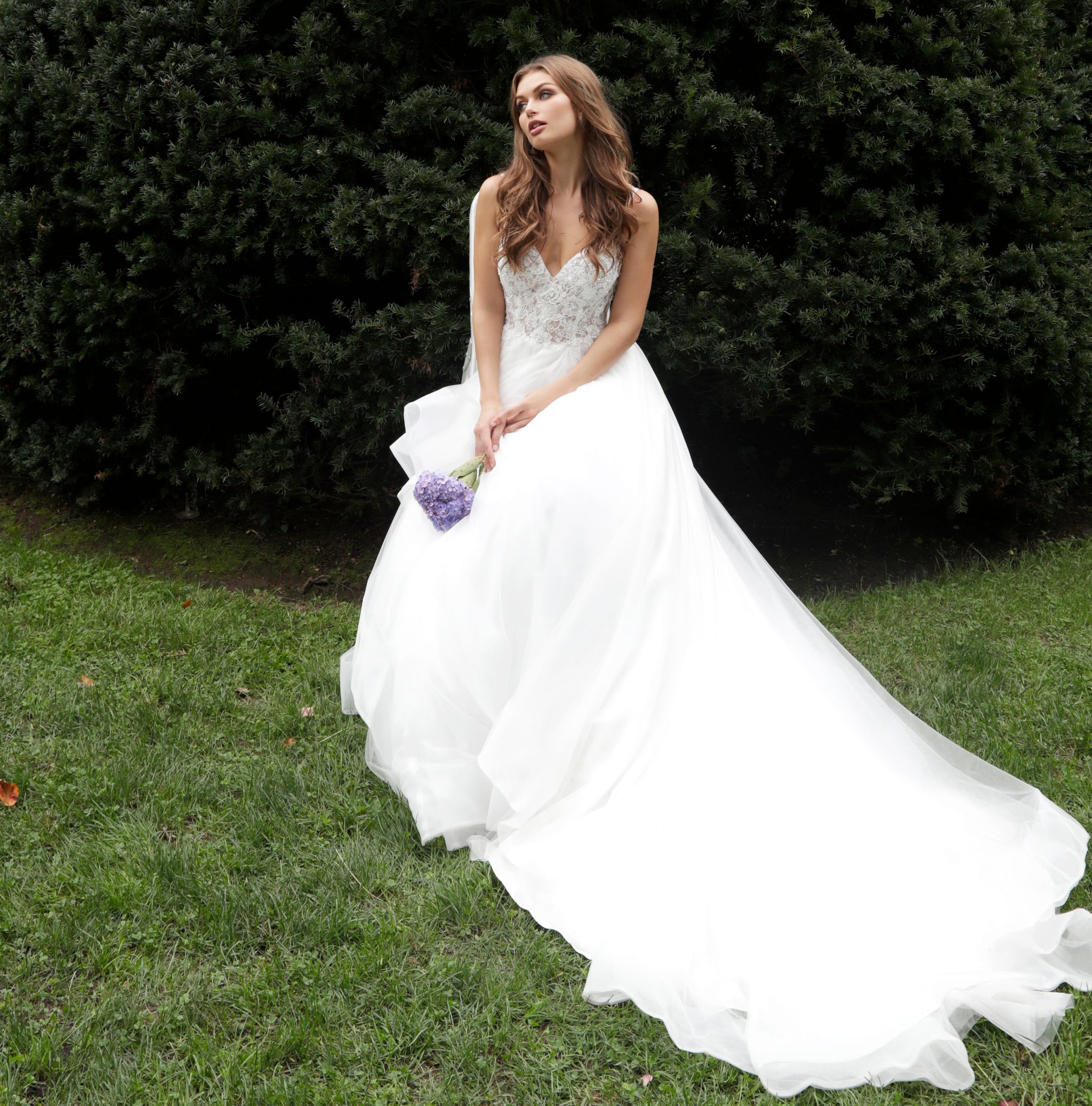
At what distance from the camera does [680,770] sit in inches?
116

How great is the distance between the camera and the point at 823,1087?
89.5 inches

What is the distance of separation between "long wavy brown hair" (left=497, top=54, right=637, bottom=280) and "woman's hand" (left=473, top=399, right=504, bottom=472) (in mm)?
519

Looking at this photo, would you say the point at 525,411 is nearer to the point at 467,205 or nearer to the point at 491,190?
the point at 491,190

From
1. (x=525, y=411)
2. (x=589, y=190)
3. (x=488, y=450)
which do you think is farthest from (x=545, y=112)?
(x=488, y=450)

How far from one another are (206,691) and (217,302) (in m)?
1.86

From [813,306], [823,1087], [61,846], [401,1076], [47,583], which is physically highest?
[813,306]

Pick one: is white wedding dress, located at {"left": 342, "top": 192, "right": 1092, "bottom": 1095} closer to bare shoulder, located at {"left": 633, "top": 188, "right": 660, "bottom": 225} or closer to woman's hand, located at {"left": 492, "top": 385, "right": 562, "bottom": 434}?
woman's hand, located at {"left": 492, "top": 385, "right": 562, "bottom": 434}

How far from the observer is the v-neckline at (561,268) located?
11.9ft

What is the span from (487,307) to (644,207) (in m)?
0.66

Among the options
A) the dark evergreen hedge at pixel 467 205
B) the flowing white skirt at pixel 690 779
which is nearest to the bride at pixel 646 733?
the flowing white skirt at pixel 690 779

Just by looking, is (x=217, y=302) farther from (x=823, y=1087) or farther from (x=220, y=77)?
(x=823, y=1087)

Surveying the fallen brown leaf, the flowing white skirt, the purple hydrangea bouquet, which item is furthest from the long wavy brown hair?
the fallen brown leaf

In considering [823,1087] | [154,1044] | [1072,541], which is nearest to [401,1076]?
[154,1044]

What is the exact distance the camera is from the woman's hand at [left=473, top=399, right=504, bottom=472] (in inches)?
139
